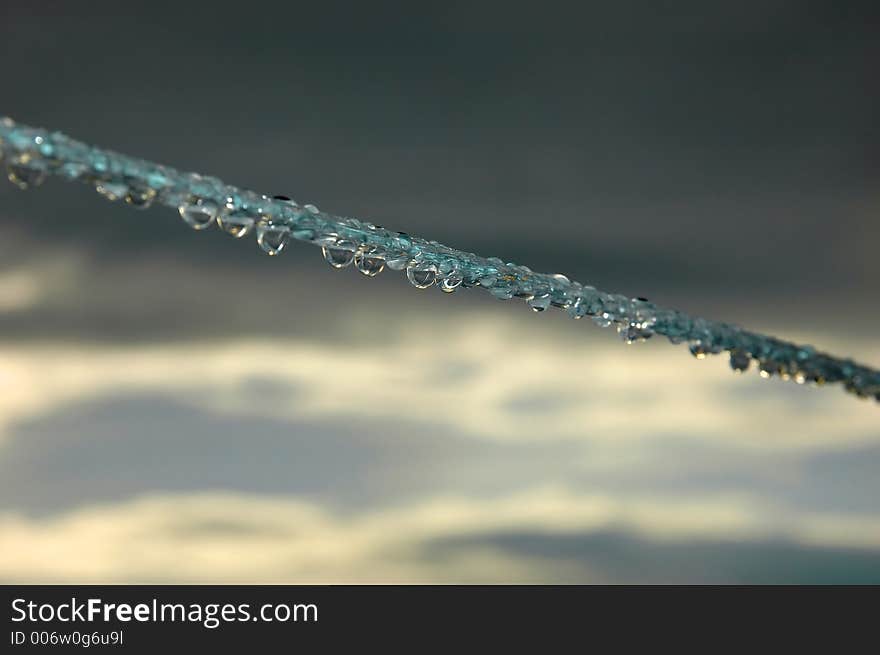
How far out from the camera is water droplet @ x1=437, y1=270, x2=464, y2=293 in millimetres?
544

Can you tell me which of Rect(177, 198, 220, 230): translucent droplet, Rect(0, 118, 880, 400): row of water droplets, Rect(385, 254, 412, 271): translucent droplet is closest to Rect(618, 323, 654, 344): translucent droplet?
Rect(0, 118, 880, 400): row of water droplets

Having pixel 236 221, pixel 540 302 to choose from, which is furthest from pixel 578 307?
pixel 236 221

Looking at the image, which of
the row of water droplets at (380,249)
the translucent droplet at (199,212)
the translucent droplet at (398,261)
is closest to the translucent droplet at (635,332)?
the row of water droplets at (380,249)

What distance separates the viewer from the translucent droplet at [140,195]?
423 millimetres

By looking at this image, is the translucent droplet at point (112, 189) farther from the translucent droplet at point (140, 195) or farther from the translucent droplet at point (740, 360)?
the translucent droplet at point (740, 360)

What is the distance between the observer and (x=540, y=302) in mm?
571

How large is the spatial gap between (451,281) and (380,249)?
5 centimetres

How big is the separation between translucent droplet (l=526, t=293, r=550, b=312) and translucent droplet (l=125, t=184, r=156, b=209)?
0.20 metres

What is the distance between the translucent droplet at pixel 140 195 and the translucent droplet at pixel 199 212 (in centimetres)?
1

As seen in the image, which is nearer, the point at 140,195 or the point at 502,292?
the point at 140,195

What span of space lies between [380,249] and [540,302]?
0.10m

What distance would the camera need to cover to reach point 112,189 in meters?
0.43

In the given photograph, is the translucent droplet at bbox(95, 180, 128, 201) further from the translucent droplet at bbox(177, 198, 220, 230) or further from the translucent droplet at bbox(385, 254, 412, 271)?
the translucent droplet at bbox(385, 254, 412, 271)

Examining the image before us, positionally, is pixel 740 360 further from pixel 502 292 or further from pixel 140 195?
pixel 140 195
